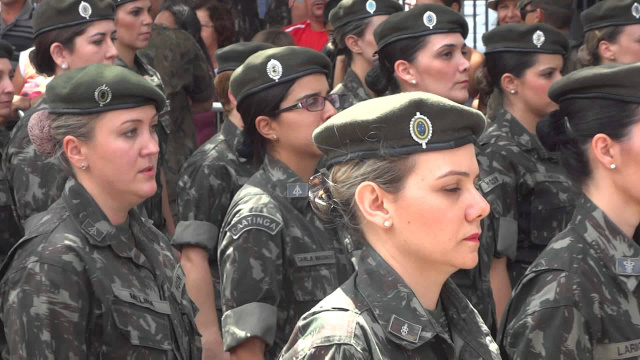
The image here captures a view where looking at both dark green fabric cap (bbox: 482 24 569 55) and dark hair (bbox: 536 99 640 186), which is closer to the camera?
dark hair (bbox: 536 99 640 186)

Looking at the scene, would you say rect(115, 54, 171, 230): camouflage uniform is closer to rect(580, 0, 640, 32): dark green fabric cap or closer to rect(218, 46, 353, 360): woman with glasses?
rect(218, 46, 353, 360): woman with glasses

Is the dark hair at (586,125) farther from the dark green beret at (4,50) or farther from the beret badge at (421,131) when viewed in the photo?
the dark green beret at (4,50)

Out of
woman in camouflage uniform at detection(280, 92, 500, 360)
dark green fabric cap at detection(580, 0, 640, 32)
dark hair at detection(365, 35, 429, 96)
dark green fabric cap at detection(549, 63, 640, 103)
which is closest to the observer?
woman in camouflage uniform at detection(280, 92, 500, 360)

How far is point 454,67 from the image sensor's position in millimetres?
6309

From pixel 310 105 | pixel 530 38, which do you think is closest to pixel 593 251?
pixel 310 105

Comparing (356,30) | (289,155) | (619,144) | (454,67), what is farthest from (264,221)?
(356,30)

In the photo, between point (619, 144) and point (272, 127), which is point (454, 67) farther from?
point (619, 144)

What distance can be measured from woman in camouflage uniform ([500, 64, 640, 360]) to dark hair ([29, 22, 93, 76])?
293 cm

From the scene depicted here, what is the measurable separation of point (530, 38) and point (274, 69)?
1885mm

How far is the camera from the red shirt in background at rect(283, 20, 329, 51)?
927 centimetres

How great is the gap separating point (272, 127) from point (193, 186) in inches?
44.7

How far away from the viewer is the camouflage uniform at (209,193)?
20.0ft

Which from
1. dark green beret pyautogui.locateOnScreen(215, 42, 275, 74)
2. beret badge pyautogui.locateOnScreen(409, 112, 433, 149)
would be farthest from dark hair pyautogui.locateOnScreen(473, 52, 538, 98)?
beret badge pyautogui.locateOnScreen(409, 112, 433, 149)

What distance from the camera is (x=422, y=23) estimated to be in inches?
253
